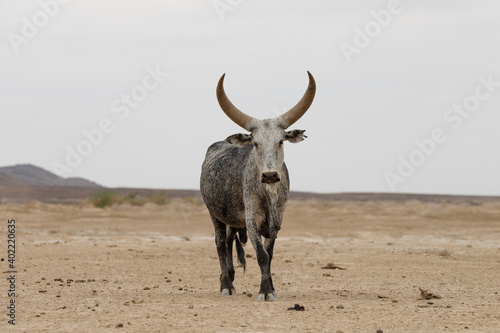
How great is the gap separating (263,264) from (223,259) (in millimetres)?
1691

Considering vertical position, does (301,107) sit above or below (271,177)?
above

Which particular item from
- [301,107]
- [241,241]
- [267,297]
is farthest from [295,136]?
[241,241]

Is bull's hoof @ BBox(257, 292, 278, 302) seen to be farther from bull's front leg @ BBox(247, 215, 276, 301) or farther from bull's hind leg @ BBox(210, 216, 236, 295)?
bull's hind leg @ BBox(210, 216, 236, 295)

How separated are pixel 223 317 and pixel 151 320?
2.78 feet

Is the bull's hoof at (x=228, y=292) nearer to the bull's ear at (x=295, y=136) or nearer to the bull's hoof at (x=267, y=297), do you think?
the bull's hoof at (x=267, y=297)

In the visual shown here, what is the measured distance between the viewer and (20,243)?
20984 millimetres

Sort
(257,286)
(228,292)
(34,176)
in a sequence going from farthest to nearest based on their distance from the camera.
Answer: (34,176) → (257,286) → (228,292)

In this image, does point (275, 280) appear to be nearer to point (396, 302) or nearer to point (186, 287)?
point (186, 287)

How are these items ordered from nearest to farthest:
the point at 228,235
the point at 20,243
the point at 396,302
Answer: the point at 396,302 → the point at 228,235 → the point at 20,243

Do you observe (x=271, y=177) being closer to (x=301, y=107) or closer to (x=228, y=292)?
(x=301, y=107)

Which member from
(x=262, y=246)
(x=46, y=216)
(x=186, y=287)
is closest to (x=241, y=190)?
(x=262, y=246)

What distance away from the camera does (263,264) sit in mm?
10727

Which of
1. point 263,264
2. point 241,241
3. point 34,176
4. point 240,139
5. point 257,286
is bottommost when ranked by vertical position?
point 257,286

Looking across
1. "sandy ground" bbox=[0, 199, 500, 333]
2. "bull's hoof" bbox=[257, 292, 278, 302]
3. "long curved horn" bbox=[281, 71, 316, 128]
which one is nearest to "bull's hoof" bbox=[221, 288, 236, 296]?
"sandy ground" bbox=[0, 199, 500, 333]
